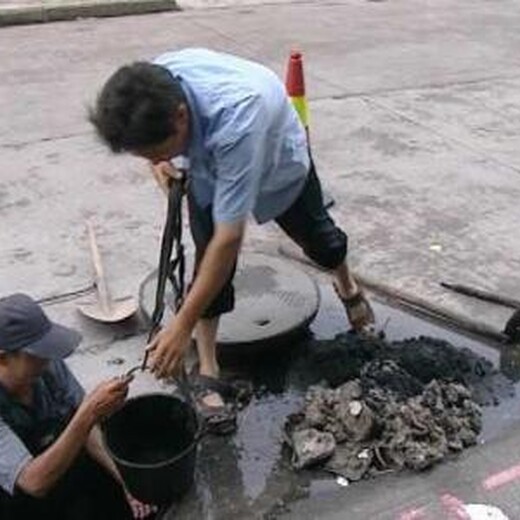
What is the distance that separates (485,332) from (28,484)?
222cm

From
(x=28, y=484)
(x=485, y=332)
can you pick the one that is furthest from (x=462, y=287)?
(x=28, y=484)

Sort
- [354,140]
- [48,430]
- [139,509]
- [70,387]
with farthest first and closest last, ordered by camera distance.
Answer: [354,140]
[139,509]
[70,387]
[48,430]

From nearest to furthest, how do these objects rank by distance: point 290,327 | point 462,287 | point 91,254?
point 290,327 → point 462,287 → point 91,254

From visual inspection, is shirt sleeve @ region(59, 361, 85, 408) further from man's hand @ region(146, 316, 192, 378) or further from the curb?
the curb

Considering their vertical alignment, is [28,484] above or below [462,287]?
above

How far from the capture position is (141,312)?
14.0 ft

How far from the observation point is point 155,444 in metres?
3.37

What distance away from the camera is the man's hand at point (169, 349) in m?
2.93

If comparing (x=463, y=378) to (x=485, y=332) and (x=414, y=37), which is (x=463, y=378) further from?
(x=414, y=37)

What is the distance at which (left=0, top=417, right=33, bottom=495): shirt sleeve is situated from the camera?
280 cm

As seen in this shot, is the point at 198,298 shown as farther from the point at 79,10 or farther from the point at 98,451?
the point at 79,10

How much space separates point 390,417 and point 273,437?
1.56 feet

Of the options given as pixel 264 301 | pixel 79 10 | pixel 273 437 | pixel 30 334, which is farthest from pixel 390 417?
pixel 79 10

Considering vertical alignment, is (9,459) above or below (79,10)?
above
